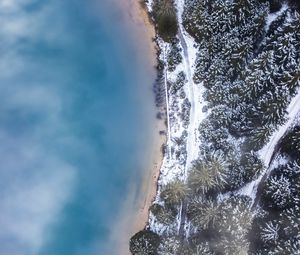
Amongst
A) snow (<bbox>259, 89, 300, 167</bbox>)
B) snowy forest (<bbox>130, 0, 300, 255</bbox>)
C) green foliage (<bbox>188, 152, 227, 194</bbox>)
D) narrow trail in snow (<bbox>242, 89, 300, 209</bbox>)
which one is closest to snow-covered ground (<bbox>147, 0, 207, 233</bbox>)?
snowy forest (<bbox>130, 0, 300, 255</bbox>)

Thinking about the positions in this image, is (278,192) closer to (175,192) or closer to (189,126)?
(175,192)

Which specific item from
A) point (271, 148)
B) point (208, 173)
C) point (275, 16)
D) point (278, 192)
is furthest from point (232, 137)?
point (275, 16)

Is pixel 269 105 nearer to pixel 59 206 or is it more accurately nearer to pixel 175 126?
pixel 175 126

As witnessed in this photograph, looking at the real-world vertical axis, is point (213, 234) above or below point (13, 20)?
below

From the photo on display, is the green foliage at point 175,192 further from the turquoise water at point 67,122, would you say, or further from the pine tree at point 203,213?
the turquoise water at point 67,122

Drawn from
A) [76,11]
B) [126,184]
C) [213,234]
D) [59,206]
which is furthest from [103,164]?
[76,11]

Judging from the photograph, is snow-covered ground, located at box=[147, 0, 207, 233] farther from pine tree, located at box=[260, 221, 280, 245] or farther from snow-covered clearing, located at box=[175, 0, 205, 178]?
A: pine tree, located at box=[260, 221, 280, 245]
